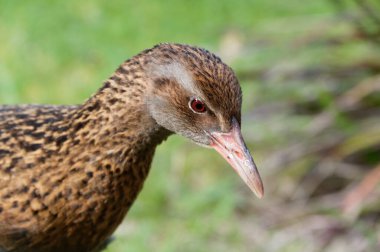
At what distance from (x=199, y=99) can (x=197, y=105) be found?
50 millimetres

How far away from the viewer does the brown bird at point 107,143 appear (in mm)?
4293

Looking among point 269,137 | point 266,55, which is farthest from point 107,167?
point 266,55

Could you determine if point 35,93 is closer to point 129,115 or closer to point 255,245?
point 255,245

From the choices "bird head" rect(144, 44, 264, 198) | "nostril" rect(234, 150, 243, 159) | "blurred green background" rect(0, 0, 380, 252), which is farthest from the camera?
"blurred green background" rect(0, 0, 380, 252)

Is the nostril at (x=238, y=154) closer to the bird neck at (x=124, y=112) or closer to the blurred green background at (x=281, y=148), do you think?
the bird neck at (x=124, y=112)

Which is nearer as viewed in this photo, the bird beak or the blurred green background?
the bird beak

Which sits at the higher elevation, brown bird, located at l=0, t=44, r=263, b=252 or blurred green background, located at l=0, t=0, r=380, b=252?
blurred green background, located at l=0, t=0, r=380, b=252

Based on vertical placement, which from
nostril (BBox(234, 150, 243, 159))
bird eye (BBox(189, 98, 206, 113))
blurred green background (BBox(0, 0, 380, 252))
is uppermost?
blurred green background (BBox(0, 0, 380, 252))

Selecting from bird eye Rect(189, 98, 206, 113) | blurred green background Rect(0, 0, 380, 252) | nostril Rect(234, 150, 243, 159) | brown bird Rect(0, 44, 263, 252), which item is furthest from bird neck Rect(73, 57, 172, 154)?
blurred green background Rect(0, 0, 380, 252)

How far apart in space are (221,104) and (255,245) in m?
2.71

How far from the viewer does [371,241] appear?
6.50 meters

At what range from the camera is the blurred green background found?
675 centimetres

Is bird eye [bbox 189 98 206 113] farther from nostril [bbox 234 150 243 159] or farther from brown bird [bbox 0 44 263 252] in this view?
nostril [bbox 234 150 243 159]

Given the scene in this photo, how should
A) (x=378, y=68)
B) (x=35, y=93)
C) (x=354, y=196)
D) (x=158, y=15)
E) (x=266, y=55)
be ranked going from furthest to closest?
(x=158, y=15) < (x=35, y=93) < (x=266, y=55) < (x=378, y=68) < (x=354, y=196)
